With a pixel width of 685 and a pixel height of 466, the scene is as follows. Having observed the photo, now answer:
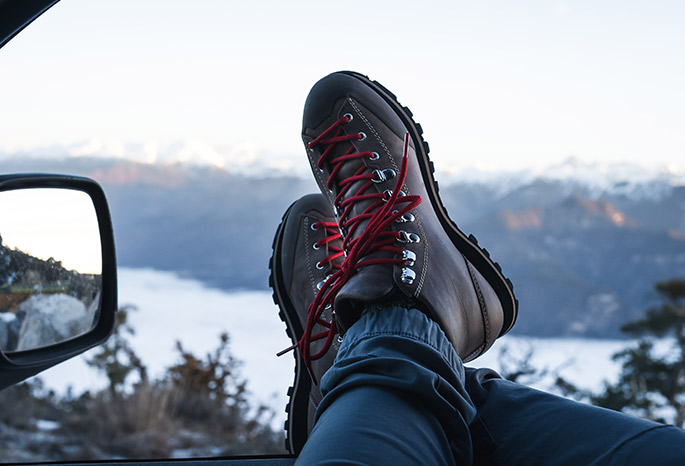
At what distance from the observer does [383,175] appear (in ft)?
3.35

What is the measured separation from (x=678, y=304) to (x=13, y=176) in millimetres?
2066

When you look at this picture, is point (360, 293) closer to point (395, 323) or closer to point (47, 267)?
point (395, 323)

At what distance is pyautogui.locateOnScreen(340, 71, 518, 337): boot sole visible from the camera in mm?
999

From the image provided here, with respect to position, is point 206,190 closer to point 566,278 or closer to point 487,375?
point 566,278

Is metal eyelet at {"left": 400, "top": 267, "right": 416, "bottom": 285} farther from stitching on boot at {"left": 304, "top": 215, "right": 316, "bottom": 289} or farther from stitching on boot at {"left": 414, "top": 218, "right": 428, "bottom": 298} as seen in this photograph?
stitching on boot at {"left": 304, "top": 215, "right": 316, "bottom": 289}

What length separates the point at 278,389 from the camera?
2.10 meters

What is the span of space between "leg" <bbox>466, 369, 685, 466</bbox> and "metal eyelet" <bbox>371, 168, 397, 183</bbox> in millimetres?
411

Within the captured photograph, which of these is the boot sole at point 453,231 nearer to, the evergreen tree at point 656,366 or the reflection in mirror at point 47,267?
the reflection in mirror at point 47,267

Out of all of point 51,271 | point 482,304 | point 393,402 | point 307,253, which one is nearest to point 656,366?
point 482,304

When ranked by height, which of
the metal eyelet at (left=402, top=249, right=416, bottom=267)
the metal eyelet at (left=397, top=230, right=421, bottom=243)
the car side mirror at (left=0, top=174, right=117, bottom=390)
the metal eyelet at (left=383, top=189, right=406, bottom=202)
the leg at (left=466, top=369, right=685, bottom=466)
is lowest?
the leg at (left=466, top=369, right=685, bottom=466)

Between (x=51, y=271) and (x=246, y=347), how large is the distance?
169cm

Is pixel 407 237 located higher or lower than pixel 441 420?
Result: higher

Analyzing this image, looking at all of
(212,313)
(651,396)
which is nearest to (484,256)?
(651,396)

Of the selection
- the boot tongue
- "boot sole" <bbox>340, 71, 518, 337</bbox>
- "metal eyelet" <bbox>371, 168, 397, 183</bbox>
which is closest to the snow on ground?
"boot sole" <bbox>340, 71, 518, 337</bbox>
